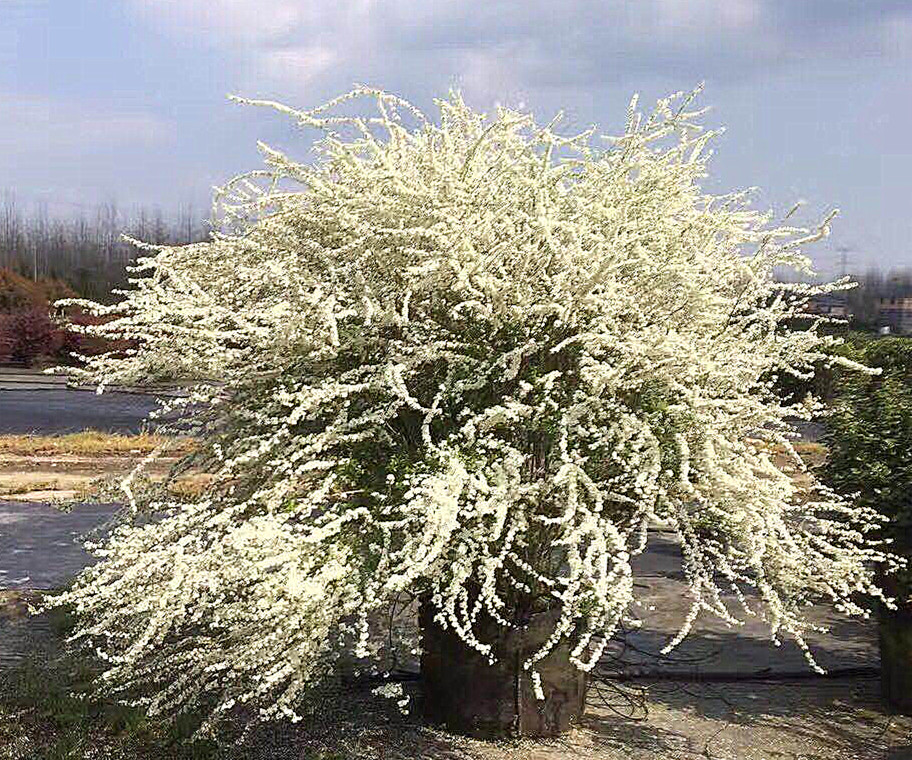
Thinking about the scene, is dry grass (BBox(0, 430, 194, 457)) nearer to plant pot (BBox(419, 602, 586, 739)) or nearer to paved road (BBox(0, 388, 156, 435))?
paved road (BBox(0, 388, 156, 435))

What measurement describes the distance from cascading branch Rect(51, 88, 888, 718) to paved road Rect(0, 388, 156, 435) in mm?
13126

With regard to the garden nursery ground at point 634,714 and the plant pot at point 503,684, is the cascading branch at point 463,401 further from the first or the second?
the garden nursery ground at point 634,714

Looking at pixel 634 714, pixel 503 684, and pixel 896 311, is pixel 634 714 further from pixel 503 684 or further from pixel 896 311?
pixel 896 311

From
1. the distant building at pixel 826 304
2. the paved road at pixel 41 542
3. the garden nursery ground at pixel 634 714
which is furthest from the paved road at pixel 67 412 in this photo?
the garden nursery ground at pixel 634 714

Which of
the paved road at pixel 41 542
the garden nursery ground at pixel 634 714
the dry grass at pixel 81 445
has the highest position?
the dry grass at pixel 81 445

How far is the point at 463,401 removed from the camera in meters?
3.72

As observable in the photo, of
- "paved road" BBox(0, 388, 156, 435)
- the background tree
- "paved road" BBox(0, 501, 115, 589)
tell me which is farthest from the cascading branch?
"paved road" BBox(0, 388, 156, 435)

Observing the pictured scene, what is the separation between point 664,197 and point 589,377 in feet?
3.25

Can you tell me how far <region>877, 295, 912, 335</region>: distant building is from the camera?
25.4 meters

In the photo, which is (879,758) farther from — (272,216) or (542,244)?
(272,216)

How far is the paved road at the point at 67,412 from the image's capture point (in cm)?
1766

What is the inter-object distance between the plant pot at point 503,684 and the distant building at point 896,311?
23.6m

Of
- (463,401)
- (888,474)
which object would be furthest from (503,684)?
(888,474)

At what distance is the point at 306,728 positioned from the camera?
4.12 metres
